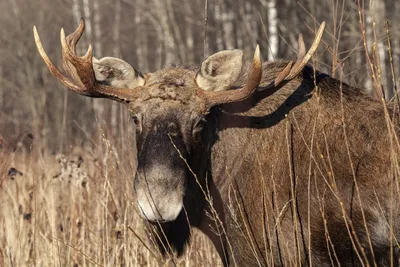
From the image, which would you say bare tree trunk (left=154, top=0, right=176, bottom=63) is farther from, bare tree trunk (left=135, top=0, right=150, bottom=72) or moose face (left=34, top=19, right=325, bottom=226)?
moose face (left=34, top=19, right=325, bottom=226)

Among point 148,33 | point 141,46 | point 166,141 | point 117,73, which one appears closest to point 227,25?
point 148,33

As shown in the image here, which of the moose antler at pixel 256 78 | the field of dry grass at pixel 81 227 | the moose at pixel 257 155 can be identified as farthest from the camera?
the field of dry grass at pixel 81 227

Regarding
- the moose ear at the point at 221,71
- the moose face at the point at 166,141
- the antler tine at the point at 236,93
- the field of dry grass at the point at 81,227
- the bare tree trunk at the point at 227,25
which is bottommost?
the field of dry grass at the point at 81,227

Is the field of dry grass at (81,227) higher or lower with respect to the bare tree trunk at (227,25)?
lower

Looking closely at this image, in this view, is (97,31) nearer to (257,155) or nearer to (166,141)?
(257,155)

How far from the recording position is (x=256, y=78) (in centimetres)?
447

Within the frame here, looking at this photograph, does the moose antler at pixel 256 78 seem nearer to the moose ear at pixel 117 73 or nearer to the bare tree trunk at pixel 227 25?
the moose ear at pixel 117 73

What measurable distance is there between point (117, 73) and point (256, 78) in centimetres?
103

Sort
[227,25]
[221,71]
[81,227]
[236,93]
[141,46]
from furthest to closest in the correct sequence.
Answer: [141,46]
[227,25]
[81,227]
[221,71]
[236,93]

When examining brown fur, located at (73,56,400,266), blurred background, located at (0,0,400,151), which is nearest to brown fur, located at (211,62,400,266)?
brown fur, located at (73,56,400,266)

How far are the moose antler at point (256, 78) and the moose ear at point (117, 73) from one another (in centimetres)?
53

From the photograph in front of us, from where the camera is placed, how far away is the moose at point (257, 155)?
4.35 meters

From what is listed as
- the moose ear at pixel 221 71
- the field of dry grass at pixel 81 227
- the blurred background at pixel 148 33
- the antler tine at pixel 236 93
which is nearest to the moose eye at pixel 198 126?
the antler tine at pixel 236 93

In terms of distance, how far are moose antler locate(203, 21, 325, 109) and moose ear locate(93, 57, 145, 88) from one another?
527 mm
